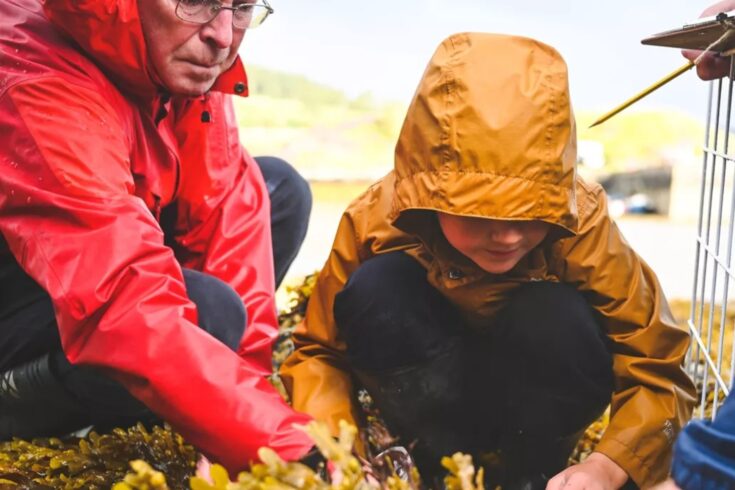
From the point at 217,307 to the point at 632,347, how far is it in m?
0.93

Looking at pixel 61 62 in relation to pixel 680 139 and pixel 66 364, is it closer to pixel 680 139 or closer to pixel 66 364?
pixel 66 364

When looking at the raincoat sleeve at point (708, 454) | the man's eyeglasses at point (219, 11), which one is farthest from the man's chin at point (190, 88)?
the raincoat sleeve at point (708, 454)

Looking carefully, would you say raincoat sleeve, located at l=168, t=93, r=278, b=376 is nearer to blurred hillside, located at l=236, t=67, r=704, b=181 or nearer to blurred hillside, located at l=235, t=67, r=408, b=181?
blurred hillside, located at l=236, t=67, r=704, b=181

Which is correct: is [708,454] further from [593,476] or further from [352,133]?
[352,133]

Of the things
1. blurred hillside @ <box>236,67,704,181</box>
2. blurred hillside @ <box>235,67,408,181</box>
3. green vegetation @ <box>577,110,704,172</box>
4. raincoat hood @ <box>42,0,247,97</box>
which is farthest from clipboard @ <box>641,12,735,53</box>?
green vegetation @ <box>577,110,704,172</box>

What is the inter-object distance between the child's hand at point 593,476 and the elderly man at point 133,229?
0.56 m

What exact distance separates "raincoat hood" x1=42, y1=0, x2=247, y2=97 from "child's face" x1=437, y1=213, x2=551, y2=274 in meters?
0.71

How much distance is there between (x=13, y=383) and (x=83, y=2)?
91 centimetres

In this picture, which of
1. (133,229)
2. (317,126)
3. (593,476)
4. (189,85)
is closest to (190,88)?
(189,85)

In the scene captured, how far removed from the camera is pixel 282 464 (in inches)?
55.8

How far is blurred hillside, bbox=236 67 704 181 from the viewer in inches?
416

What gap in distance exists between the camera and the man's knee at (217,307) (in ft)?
7.49

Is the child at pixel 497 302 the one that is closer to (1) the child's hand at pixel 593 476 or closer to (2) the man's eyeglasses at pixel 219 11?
(1) the child's hand at pixel 593 476

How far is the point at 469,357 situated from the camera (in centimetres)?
234
